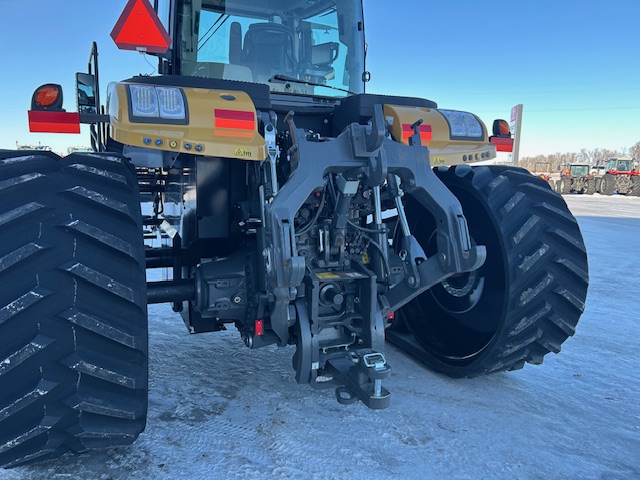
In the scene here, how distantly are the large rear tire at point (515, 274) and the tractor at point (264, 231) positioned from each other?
1 cm

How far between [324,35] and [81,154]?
2052mm

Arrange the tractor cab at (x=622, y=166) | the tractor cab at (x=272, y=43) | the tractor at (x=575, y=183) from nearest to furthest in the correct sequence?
the tractor cab at (x=272, y=43)
the tractor at (x=575, y=183)
the tractor cab at (x=622, y=166)

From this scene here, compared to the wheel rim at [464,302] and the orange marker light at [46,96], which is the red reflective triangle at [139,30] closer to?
the orange marker light at [46,96]

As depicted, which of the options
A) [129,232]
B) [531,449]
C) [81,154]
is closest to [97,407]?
[129,232]

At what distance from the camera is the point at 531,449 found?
251 centimetres

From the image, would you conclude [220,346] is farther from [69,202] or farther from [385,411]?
[69,202]

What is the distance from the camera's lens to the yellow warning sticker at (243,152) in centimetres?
231

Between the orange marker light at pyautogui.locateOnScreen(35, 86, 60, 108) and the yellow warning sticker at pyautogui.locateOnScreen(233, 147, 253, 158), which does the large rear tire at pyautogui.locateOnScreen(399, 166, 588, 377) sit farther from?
the orange marker light at pyautogui.locateOnScreen(35, 86, 60, 108)

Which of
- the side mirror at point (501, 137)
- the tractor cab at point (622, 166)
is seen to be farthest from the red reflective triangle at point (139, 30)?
the tractor cab at point (622, 166)

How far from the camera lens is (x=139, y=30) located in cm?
237

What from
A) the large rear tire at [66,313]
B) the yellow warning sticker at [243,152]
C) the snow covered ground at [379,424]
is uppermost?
the yellow warning sticker at [243,152]

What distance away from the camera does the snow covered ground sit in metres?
2.29

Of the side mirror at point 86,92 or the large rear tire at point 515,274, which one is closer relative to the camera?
the large rear tire at point 515,274

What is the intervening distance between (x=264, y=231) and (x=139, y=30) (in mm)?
1160
